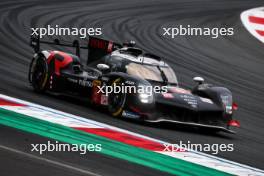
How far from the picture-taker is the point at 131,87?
13.3 m

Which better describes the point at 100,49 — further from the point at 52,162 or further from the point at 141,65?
A: the point at 52,162

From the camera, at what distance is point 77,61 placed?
15156mm

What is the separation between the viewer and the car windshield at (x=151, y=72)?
A: 14062 millimetres

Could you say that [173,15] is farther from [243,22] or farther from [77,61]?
[77,61]

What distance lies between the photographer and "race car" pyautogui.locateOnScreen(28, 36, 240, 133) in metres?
13.3

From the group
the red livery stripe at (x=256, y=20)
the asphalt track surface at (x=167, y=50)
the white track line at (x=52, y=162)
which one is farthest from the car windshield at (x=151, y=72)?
the red livery stripe at (x=256, y=20)

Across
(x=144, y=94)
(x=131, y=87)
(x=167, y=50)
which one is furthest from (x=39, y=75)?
(x=167, y=50)

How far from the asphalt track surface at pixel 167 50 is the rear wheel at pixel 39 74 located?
209 millimetres

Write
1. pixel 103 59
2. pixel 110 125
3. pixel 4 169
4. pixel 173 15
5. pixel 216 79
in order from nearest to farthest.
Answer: pixel 4 169 → pixel 110 125 → pixel 103 59 → pixel 216 79 → pixel 173 15

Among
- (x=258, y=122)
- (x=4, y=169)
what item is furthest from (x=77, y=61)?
(x=4, y=169)

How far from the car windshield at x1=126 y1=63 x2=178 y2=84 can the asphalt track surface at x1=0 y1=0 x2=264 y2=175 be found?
0.85 m

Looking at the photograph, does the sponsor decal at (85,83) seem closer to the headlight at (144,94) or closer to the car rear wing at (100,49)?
the car rear wing at (100,49)

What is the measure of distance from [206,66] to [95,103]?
23.1ft

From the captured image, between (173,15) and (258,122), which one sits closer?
(258,122)
